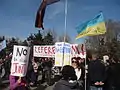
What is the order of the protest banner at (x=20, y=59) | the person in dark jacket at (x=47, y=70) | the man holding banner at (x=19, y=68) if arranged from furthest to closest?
1. the person in dark jacket at (x=47, y=70)
2. the protest banner at (x=20, y=59)
3. the man holding banner at (x=19, y=68)

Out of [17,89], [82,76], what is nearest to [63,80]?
[17,89]

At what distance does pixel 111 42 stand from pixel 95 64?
67.0 meters

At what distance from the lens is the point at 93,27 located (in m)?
13.1

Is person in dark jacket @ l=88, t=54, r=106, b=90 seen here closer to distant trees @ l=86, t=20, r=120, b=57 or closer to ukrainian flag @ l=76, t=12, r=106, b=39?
ukrainian flag @ l=76, t=12, r=106, b=39

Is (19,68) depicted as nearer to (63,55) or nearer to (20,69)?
(20,69)

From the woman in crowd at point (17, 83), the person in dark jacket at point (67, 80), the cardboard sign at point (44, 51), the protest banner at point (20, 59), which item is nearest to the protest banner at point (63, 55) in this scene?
the cardboard sign at point (44, 51)

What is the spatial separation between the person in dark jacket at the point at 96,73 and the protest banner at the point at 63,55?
4.60 m

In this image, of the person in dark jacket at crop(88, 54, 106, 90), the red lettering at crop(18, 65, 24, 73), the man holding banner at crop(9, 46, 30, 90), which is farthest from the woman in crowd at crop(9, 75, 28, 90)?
the person in dark jacket at crop(88, 54, 106, 90)

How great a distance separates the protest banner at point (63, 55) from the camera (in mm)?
15375

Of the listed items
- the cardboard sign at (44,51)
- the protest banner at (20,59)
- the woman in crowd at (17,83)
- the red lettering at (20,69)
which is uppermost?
the cardboard sign at (44,51)

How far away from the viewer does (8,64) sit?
21.4 m

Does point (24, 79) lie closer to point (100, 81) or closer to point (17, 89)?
point (17, 89)

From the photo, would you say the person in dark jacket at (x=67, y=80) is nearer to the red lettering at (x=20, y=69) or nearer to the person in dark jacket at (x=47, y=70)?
the red lettering at (x=20, y=69)

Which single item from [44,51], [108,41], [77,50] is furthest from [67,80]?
[108,41]
